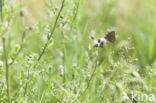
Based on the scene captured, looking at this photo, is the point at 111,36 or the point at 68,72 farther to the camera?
the point at 68,72

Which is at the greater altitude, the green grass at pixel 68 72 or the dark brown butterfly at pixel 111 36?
the dark brown butterfly at pixel 111 36

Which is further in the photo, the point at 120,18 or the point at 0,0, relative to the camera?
the point at 120,18

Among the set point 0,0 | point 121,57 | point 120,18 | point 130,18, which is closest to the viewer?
point 0,0

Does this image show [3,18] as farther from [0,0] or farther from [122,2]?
[122,2]

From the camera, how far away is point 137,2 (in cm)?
423

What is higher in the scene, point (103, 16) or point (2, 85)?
point (103, 16)

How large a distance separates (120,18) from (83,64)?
2.33 meters

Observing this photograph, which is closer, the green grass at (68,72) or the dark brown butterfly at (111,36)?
the green grass at (68,72)

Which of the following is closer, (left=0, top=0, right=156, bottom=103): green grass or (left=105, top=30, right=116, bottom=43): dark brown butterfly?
(left=0, top=0, right=156, bottom=103): green grass

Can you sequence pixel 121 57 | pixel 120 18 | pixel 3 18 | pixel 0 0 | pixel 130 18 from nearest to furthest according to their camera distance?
pixel 0 0, pixel 3 18, pixel 121 57, pixel 130 18, pixel 120 18

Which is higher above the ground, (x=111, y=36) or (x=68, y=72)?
(x=111, y=36)

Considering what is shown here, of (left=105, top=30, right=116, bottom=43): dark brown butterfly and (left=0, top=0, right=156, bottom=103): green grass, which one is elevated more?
(left=105, top=30, right=116, bottom=43): dark brown butterfly

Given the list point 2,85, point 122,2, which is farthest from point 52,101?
point 122,2

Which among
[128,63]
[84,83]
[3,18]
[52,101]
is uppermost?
[3,18]
